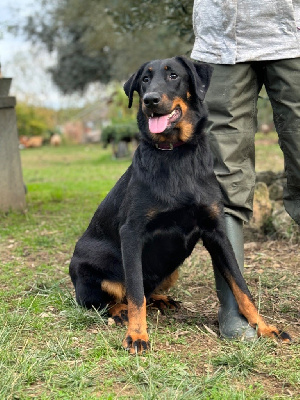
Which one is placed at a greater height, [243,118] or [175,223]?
[243,118]

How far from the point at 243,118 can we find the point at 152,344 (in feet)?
4.50

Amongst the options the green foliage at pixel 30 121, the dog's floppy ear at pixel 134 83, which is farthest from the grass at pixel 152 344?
the green foliage at pixel 30 121

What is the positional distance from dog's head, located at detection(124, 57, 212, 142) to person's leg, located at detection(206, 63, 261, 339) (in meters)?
0.16

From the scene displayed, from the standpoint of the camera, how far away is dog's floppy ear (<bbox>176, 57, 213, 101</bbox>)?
10.2 feet

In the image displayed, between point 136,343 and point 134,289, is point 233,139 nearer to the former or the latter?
point 134,289

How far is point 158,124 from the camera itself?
9.98 feet

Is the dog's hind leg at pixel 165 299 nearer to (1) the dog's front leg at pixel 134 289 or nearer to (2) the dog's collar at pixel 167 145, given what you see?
(1) the dog's front leg at pixel 134 289

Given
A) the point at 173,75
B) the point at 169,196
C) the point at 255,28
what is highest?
the point at 255,28

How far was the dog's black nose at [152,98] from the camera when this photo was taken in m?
2.95

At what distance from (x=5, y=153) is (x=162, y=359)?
446 cm

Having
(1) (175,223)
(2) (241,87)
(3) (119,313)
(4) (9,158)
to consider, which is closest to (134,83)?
(2) (241,87)

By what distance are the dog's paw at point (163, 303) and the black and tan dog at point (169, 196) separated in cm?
34

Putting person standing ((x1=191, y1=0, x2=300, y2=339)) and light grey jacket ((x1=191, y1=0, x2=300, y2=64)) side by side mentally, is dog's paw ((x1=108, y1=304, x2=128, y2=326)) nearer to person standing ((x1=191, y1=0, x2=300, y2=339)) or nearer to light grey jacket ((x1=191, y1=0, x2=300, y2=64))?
person standing ((x1=191, y1=0, x2=300, y2=339))

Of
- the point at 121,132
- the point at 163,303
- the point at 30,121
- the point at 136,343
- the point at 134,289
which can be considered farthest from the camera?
the point at 30,121
